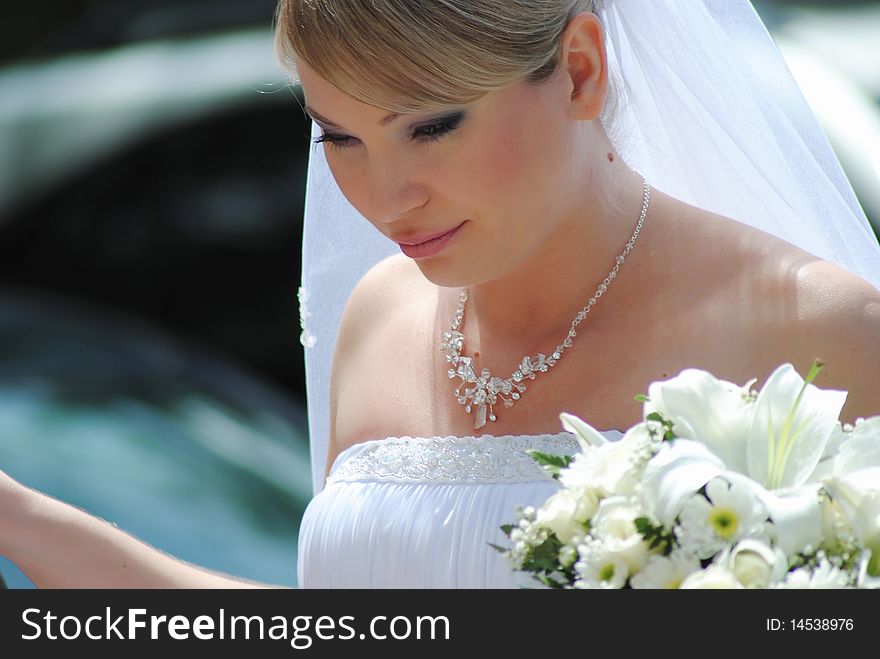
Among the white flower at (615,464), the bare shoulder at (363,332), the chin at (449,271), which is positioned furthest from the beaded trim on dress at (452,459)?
the white flower at (615,464)

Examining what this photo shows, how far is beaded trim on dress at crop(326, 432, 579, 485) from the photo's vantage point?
2025 millimetres

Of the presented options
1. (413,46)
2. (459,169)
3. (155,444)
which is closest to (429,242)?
(459,169)

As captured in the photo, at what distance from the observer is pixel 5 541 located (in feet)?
5.61

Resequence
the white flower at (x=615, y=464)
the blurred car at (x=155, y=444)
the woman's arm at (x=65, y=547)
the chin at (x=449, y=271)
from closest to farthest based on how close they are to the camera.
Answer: the white flower at (x=615, y=464), the woman's arm at (x=65, y=547), the chin at (x=449, y=271), the blurred car at (x=155, y=444)

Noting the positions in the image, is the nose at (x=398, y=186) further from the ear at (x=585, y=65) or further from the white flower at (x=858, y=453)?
the white flower at (x=858, y=453)

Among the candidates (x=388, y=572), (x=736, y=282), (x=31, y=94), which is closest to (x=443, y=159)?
(x=736, y=282)

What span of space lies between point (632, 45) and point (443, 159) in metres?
0.57

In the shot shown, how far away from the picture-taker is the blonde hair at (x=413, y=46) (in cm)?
178

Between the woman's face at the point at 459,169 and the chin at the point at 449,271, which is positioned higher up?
the woman's face at the point at 459,169

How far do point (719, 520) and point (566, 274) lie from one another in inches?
40.3

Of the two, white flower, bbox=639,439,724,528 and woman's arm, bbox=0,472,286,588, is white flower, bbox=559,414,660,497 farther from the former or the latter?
woman's arm, bbox=0,472,286,588
